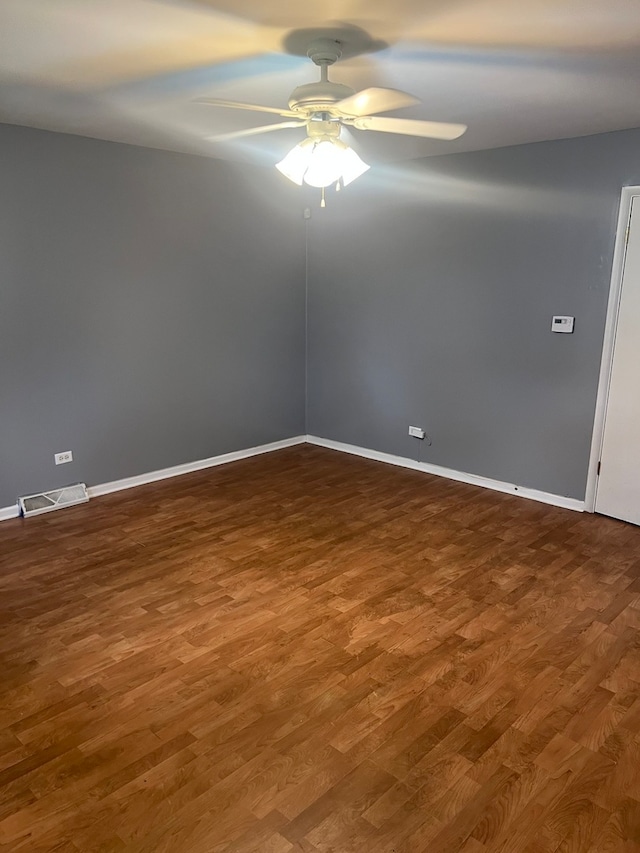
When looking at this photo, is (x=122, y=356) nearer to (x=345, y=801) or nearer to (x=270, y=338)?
(x=270, y=338)

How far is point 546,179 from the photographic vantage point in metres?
3.87

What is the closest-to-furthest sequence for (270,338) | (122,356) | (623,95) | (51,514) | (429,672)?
(429,672), (623,95), (51,514), (122,356), (270,338)

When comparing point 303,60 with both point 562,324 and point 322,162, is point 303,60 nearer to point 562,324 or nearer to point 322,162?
point 322,162

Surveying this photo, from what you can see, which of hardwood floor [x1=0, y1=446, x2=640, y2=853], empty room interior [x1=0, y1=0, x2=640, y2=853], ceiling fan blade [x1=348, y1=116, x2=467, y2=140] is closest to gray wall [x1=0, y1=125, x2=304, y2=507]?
empty room interior [x1=0, y1=0, x2=640, y2=853]

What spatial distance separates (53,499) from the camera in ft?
13.4

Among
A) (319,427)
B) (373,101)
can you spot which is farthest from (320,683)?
(319,427)

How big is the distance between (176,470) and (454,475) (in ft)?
7.11

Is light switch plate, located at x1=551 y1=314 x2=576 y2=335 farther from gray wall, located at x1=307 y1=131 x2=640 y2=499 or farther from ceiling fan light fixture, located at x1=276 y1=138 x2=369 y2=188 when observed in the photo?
ceiling fan light fixture, located at x1=276 y1=138 x2=369 y2=188

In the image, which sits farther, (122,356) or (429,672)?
(122,356)

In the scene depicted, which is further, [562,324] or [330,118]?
[562,324]

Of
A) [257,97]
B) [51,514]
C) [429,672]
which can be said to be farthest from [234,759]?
[257,97]

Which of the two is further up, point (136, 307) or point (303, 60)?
point (303, 60)

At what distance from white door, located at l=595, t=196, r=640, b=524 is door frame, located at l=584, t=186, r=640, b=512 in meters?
0.02

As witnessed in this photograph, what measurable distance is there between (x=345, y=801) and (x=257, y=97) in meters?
3.00
